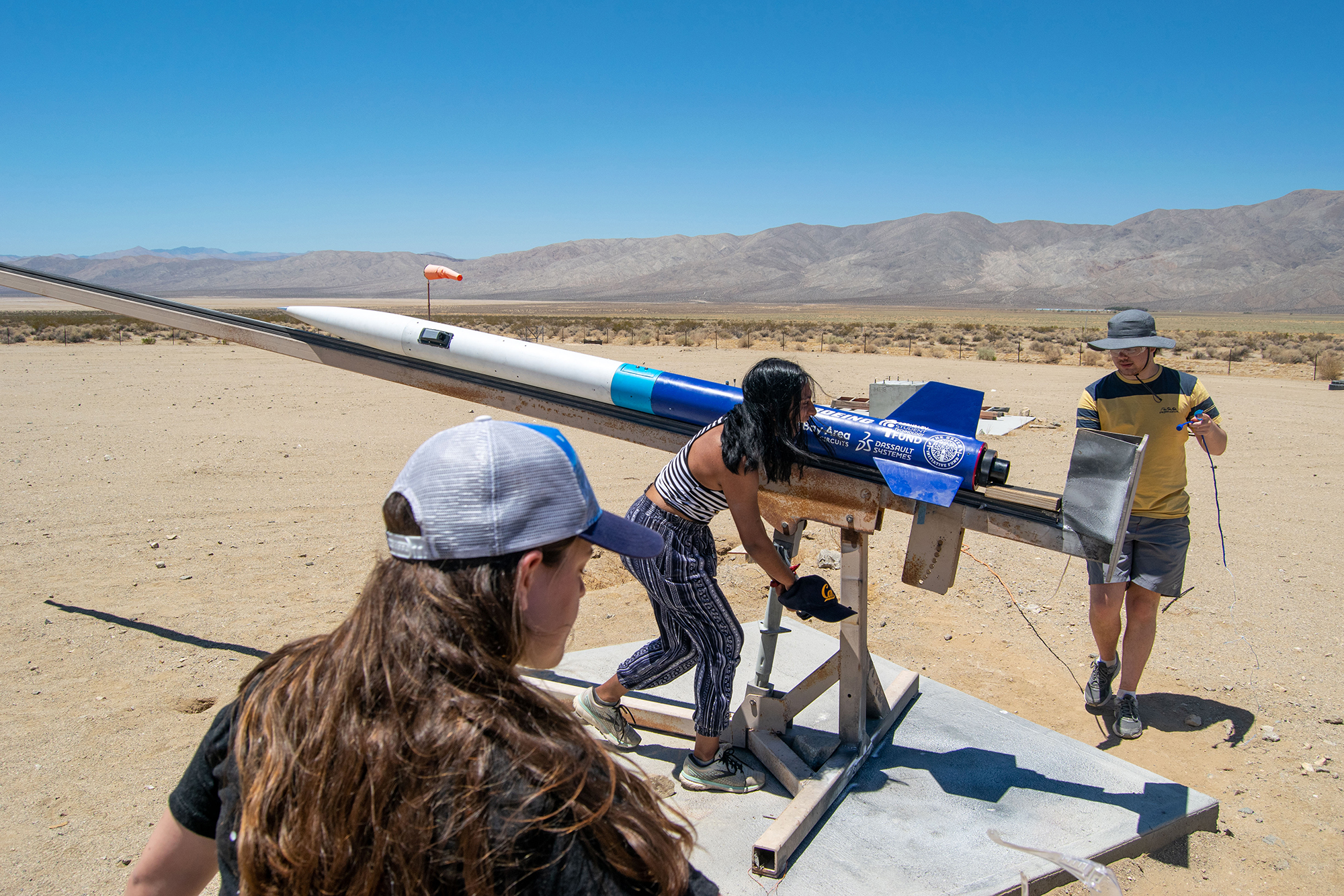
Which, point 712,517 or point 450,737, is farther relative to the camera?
point 712,517

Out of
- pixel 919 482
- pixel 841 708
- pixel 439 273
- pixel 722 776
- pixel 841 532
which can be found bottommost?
pixel 722 776

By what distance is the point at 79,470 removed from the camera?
28.3 ft

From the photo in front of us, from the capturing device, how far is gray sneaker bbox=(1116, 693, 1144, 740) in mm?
4051

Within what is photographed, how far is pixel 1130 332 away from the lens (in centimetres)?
380

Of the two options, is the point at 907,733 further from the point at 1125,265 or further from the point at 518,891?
the point at 1125,265

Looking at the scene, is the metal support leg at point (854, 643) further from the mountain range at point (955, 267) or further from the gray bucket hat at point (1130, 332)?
the mountain range at point (955, 267)

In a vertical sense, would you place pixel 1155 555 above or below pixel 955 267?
below

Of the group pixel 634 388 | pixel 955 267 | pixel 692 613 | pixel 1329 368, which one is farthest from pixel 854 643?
pixel 955 267

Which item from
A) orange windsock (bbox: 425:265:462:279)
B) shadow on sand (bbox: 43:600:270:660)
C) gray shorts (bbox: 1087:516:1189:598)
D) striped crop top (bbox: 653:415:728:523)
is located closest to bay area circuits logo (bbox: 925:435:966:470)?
striped crop top (bbox: 653:415:728:523)

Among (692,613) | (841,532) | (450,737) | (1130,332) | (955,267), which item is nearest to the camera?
(450,737)

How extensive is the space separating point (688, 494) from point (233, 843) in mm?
2000

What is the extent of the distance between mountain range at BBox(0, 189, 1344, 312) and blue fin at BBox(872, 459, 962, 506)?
109243 mm

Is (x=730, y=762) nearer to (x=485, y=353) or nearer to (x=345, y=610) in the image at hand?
(x=485, y=353)

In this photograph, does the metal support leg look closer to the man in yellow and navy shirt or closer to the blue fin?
the blue fin
